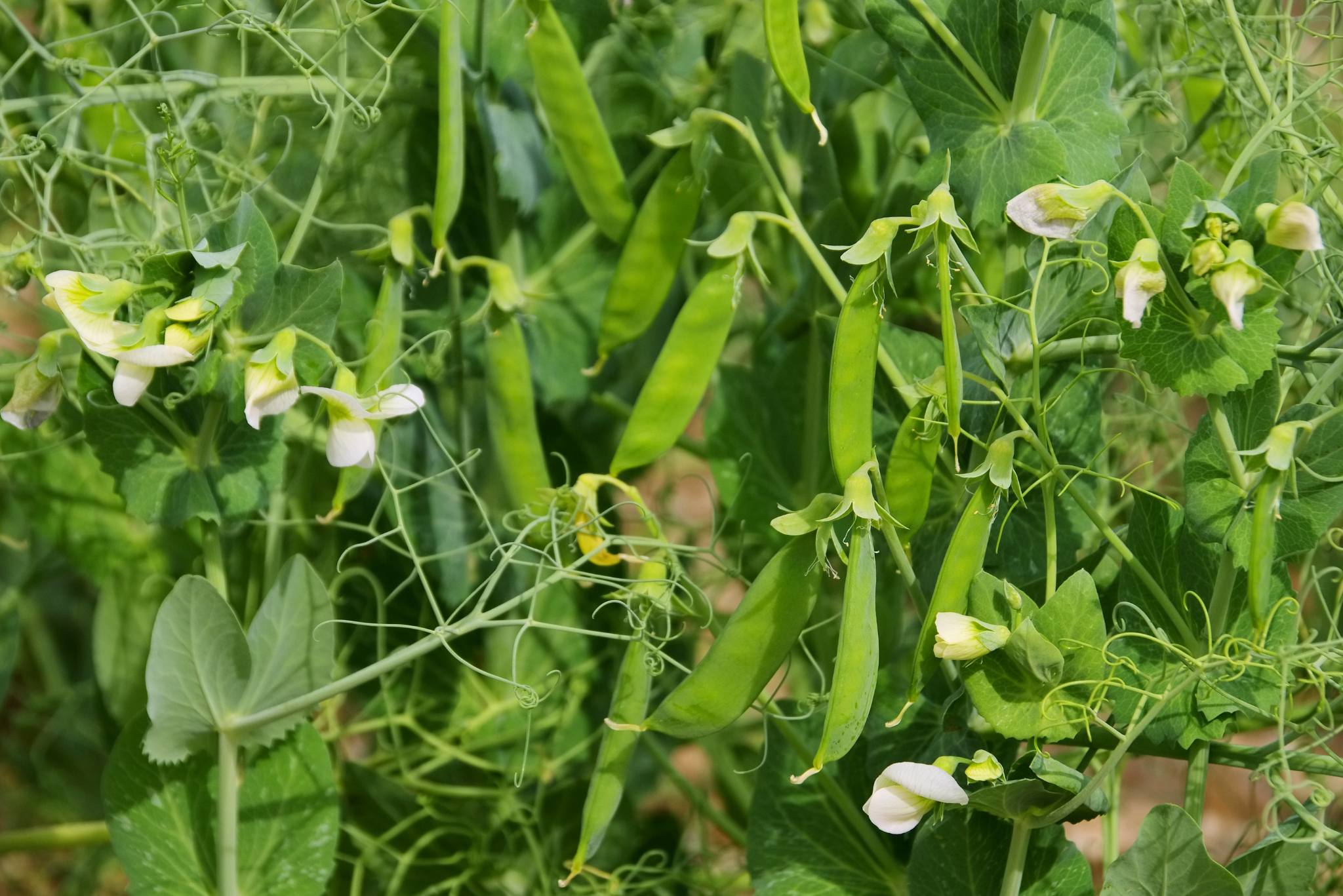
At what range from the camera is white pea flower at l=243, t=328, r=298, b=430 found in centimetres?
69

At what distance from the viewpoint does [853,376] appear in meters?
0.66

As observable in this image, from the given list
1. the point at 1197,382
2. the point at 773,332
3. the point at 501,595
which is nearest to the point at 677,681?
the point at 501,595

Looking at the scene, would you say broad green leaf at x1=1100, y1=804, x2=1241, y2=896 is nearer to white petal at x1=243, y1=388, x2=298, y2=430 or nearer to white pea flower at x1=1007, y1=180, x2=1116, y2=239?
white pea flower at x1=1007, y1=180, x2=1116, y2=239

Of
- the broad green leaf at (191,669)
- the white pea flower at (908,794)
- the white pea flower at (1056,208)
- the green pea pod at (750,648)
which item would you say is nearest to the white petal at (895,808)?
the white pea flower at (908,794)

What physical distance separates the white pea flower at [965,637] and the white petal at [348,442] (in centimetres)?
35

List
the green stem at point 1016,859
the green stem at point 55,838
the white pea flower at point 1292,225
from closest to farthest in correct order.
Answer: the white pea flower at point 1292,225
the green stem at point 1016,859
the green stem at point 55,838

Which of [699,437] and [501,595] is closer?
[501,595]

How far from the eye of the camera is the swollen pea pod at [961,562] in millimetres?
646

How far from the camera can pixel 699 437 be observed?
175cm

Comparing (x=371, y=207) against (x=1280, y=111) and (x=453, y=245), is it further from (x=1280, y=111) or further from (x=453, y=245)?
(x=1280, y=111)

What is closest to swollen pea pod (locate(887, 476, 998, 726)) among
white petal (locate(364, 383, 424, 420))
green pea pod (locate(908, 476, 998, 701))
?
green pea pod (locate(908, 476, 998, 701))

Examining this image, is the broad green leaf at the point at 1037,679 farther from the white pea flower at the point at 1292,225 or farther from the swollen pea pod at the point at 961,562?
the white pea flower at the point at 1292,225

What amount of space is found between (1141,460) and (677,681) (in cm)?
48

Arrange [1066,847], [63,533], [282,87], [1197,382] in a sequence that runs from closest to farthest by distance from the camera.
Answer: [1197,382]
[1066,847]
[282,87]
[63,533]
